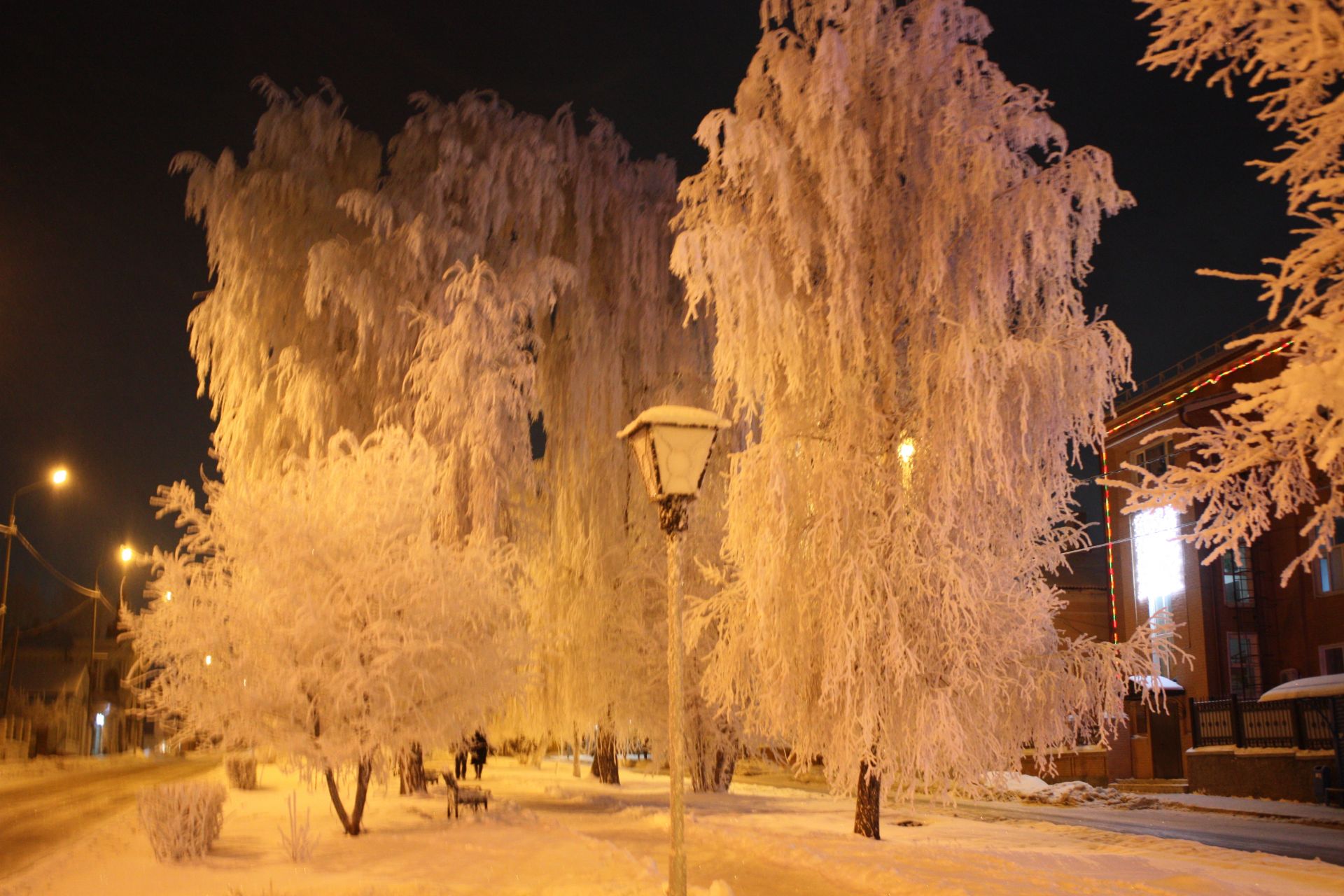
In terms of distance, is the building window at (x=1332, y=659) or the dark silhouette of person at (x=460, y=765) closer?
the dark silhouette of person at (x=460, y=765)

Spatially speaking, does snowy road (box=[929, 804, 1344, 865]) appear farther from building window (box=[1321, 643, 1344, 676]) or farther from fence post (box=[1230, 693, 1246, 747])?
building window (box=[1321, 643, 1344, 676])

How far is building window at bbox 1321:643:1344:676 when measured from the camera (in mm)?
Answer: 28188

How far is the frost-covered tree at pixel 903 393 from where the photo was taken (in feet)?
33.2

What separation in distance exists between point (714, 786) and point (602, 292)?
9418mm

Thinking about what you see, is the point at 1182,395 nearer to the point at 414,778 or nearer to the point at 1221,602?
the point at 1221,602

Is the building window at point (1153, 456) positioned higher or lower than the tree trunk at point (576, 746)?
higher

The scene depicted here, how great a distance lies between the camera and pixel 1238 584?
105ft

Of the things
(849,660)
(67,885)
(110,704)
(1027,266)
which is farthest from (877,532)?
(110,704)

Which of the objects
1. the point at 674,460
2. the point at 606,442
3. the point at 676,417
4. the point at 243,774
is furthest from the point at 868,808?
the point at 243,774

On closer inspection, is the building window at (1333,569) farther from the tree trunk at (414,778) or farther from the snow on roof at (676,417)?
the snow on roof at (676,417)

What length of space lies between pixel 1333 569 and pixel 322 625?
29.5 metres

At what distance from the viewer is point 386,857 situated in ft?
31.3

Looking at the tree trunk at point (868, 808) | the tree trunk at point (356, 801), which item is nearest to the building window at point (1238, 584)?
the tree trunk at point (868, 808)

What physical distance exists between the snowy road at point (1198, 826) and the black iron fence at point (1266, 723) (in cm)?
338
